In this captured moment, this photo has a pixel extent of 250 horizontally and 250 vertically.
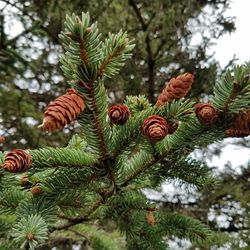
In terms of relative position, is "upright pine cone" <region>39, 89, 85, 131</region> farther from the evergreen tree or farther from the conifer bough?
the evergreen tree

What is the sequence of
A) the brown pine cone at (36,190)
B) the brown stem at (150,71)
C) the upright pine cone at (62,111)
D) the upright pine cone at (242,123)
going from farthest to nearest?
the brown stem at (150,71) → the brown pine cone at (36,190) → the upright pine cone at (242,123) → the upright pine cone at (62,111)

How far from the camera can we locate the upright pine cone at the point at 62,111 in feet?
2.54

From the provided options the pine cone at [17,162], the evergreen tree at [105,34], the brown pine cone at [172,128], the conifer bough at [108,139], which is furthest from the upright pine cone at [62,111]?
the evergreen tree at [105,34]

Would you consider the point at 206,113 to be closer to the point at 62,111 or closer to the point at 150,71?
the point at 62,111

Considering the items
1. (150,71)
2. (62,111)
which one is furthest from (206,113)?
(150,71)

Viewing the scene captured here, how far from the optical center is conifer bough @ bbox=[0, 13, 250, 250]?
0.83 m

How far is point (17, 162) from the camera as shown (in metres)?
0.85

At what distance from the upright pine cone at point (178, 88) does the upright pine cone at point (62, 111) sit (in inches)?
8.8

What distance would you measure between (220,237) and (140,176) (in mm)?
1154

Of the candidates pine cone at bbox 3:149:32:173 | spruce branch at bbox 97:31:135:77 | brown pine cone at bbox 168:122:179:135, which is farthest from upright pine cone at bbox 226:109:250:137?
pine cone at bbox 3:149:32:173

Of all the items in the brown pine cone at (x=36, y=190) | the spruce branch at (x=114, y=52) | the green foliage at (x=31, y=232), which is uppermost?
the spruce branch at (x=114, y=52)

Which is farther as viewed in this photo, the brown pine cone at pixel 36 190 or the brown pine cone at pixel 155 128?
the brown pine cone at pixel 36 190

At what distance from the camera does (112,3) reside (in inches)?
199

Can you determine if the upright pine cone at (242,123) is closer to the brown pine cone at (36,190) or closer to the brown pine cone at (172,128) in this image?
the brown pine cone at (172,128)
